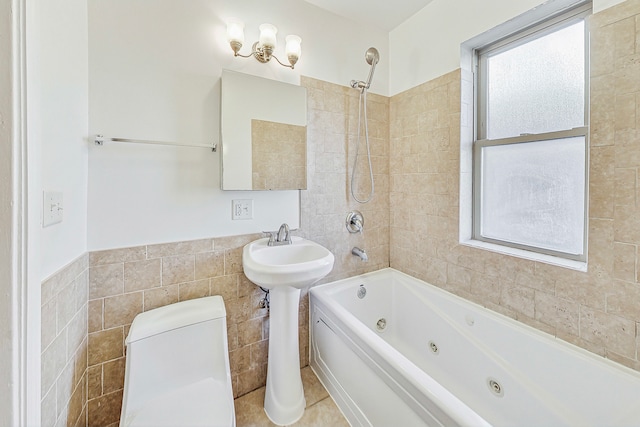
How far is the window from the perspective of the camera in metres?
1.29

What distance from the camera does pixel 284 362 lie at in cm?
143

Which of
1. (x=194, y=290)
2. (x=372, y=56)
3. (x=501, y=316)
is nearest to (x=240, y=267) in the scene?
(x=194, y=290)

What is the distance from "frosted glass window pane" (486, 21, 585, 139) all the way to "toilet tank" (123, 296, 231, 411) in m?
2.03

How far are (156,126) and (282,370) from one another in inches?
58.5

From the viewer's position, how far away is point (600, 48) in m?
1.09

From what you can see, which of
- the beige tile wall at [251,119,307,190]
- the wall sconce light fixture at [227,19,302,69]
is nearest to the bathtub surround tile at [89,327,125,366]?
the beige tile wall at [251,119,307,190]

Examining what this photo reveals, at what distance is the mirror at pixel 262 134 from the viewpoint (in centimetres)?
147

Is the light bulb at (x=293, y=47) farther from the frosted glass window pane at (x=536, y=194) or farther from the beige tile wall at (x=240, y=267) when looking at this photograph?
the frosted glass window pane at (x=536, y=194)

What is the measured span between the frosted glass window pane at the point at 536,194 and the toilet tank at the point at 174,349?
1.77 metres

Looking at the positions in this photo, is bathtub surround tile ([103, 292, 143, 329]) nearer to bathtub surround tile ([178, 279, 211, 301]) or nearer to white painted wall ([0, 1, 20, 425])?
bathtub surround tile ([178, 279, 211, 301])

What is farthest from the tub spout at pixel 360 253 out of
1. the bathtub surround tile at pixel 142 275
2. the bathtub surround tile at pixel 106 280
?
the bathtub surround tile at pixel 106 280

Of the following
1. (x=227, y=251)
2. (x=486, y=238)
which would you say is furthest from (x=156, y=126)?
(x=486, y=238)

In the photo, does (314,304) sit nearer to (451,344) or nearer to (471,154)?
(451,344)

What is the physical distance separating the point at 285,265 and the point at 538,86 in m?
1.71
